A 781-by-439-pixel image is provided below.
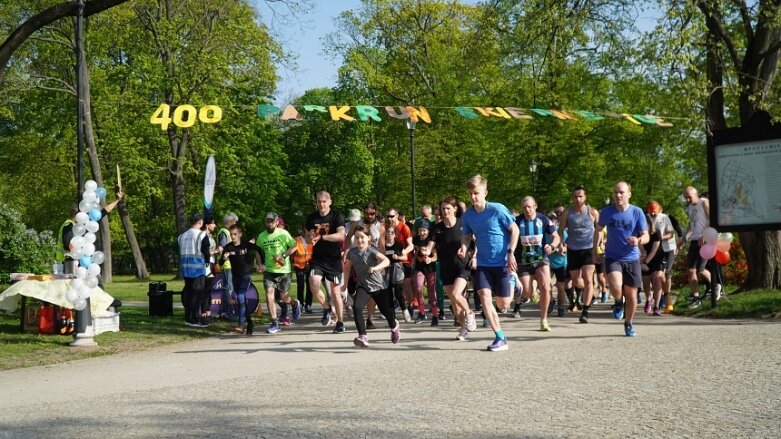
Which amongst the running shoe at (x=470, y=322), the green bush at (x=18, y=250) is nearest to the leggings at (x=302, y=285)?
the running shoe at (x=470, y=322)

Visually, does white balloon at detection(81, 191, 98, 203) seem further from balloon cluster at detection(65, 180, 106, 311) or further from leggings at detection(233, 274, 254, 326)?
leggings at detection(233, 274, 254, 326)

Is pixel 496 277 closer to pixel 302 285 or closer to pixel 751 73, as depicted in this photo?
pixel 302 285

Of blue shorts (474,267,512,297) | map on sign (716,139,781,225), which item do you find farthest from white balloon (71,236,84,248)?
map on sign (716,139,781,225)

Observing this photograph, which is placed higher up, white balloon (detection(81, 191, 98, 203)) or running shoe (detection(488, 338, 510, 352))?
white balloon (detection(81, 191, 98, 203))

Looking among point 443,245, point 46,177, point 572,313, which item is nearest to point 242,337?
point 443,245

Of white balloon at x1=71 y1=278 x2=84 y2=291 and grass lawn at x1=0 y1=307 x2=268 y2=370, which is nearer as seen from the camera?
grass lawn at x1=0 y1=307 x2=268 y2=370

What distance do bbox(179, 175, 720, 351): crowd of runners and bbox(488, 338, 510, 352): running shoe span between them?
0.01 m

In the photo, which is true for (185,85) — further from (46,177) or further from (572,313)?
(572,313)

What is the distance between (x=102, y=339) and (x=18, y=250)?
325 inches

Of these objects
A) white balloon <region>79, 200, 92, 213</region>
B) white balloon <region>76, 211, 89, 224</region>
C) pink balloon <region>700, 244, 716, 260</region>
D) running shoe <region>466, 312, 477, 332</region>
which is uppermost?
white balloon <region>79, 200, 92, 213</region>

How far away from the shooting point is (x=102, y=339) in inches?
520

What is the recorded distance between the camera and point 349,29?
55812mm

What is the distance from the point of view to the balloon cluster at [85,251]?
12281mm

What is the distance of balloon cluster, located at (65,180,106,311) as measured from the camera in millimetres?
12281
